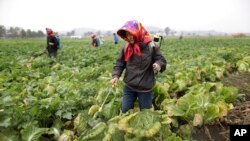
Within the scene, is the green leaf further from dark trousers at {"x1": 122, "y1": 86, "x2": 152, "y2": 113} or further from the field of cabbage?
dark trousers at {"x1": 122, "y1": 86, "x2": 152, "y2": 113}

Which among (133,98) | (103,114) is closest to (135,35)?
(133,98)

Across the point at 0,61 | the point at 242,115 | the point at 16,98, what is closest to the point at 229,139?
the point at 242,115

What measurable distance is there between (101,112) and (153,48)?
114 cm

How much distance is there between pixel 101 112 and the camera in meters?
4.55

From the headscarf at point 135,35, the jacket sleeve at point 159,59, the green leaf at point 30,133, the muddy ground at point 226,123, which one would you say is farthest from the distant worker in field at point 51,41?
the green leaf at point 30,133

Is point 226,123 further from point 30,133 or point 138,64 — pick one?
point 30,133

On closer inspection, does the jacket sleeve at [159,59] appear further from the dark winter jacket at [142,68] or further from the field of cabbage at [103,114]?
the field of cabbage at [103,114]

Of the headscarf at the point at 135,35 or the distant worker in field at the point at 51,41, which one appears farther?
the distant worker in field at the point at 51,41

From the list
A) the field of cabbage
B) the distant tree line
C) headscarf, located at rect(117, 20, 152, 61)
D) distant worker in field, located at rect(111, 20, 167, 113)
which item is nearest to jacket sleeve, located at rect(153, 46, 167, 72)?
distant worker in field, located at rect(111, 20, 167, 113)

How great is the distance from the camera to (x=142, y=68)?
4.29 meters

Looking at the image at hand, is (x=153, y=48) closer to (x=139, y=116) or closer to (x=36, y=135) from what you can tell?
(x=139, y=116)

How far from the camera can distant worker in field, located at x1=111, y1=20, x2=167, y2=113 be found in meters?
4.13

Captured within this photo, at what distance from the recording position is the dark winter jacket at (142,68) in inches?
167

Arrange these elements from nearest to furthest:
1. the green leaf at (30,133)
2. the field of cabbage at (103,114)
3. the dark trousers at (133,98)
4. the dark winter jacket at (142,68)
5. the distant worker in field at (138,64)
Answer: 1. the field of cabbage at (103,114)
2. the green leaf at (30,133)
3. the distant worker in field at (138,64)
4. the dark winter jacket at (142,68)
5. the dark trousers at (133,98)
